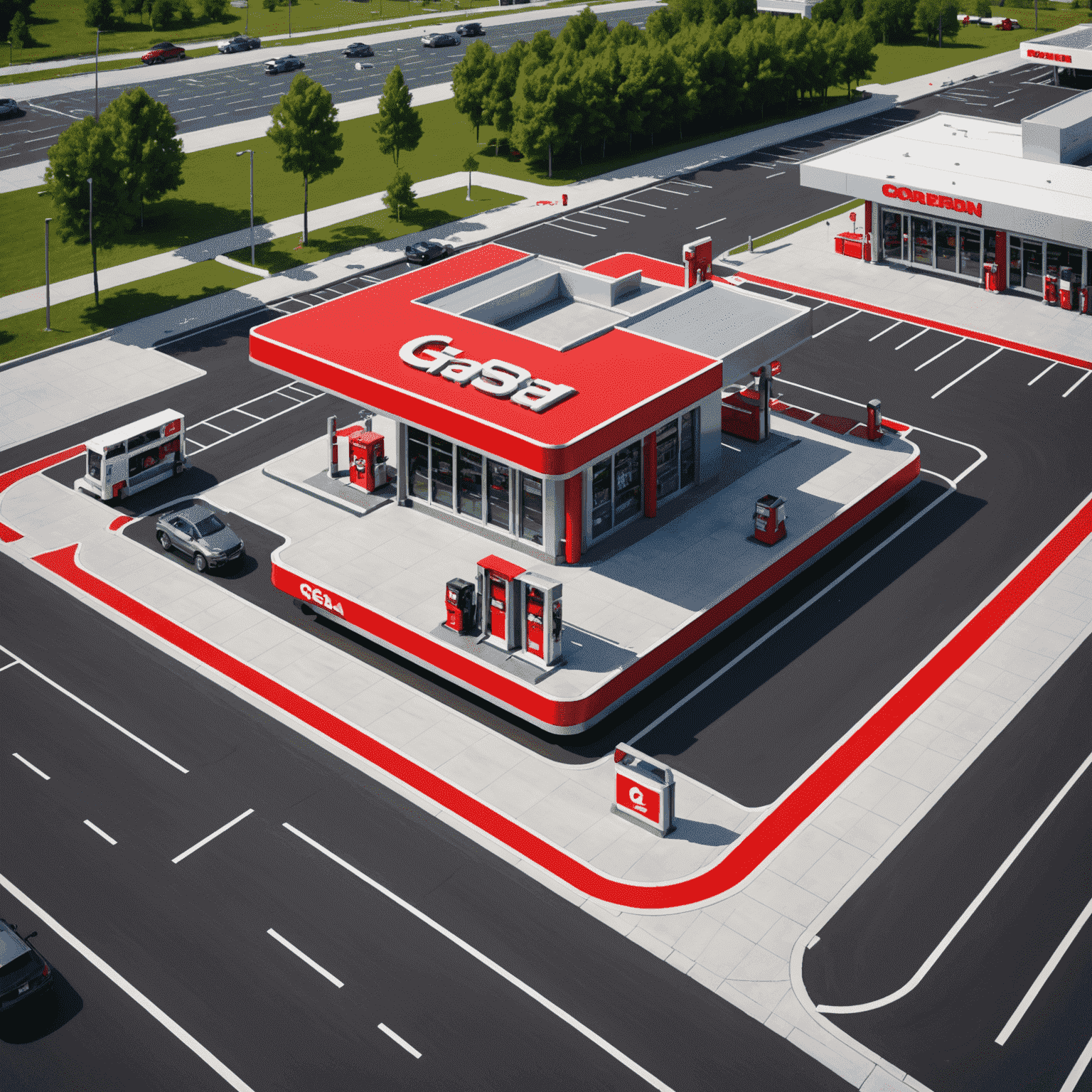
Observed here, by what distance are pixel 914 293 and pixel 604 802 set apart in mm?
40573

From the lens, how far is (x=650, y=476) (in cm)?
4391

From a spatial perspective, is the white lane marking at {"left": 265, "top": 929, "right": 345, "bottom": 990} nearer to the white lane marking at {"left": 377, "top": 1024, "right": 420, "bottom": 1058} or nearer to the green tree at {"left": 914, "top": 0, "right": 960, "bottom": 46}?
the white lane marking at {"left": 377, "top": 1024, "right": 420, "bottom": 1058}

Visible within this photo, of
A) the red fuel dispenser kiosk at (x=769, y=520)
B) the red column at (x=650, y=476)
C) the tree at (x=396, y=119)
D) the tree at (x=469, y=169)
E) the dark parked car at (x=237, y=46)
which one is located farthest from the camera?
the dark parked car at (x=237, y=46)

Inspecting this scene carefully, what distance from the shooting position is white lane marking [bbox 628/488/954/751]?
3647cm

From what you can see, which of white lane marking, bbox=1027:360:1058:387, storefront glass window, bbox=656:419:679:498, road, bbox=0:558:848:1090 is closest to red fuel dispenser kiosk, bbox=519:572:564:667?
road, bbox=0:558:848:1090

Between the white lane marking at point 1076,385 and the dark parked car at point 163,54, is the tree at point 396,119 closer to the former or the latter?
the white lane marking at point 1076,385

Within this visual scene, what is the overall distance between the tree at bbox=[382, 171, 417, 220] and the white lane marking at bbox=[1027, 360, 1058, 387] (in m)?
37.9

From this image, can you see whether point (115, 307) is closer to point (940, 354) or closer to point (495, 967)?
point (940, 354)

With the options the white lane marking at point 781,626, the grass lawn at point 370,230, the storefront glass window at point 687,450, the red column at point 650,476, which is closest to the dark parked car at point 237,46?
the grass lawn at point 370,230

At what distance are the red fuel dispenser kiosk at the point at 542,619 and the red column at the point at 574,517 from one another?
4853 mm

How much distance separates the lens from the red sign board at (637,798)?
105 feet

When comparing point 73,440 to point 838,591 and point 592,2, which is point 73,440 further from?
point 592,2

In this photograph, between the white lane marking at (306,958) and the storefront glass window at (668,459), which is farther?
the storefront glass window at (668,459)

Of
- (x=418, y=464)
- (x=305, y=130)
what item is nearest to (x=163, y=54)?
(x=305, y=130)
